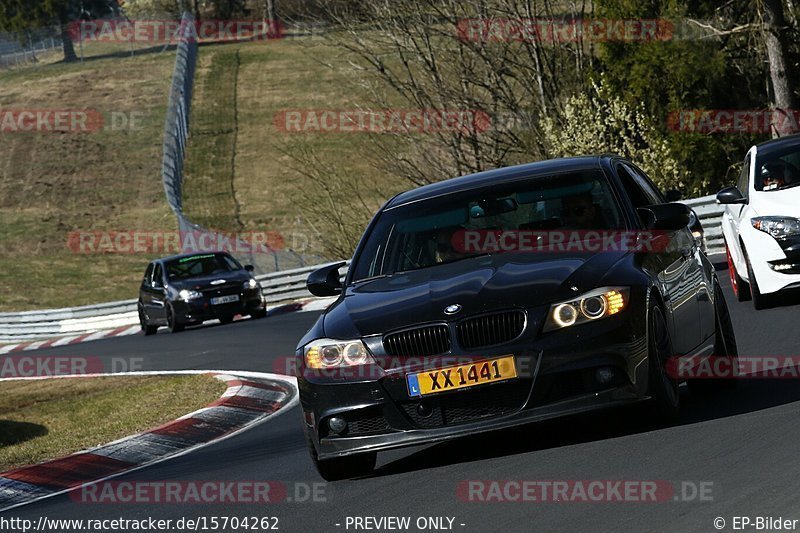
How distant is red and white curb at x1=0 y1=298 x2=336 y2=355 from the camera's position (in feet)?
94.9

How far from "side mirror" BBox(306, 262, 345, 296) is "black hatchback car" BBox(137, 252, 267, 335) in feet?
60.0

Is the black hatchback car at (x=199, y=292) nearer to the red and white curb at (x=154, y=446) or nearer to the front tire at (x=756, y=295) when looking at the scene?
the red and white curb at (x=154, y=446)

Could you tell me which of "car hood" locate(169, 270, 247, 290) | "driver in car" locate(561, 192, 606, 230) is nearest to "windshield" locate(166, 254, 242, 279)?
"car hood" locate(169, 270, 247, 290)

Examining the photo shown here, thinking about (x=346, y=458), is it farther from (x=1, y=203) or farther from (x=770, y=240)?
(x=1, y=203)

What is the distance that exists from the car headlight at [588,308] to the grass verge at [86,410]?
5133 mm

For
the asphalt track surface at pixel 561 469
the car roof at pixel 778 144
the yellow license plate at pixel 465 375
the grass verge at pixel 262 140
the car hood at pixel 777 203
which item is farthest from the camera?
the grass verge at pixel 262 140

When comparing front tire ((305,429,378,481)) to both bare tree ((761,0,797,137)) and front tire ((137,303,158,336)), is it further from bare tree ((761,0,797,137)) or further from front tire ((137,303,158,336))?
bare tree ((761,0,797,137))

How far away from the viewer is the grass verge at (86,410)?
1195 cm

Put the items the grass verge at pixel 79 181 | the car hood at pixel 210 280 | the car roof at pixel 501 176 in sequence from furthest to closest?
the grass verge at pixel 79 181 < the car hood at pixel 210 280 < the car roof at pixel 501 176

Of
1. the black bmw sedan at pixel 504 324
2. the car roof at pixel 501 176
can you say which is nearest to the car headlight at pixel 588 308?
the black bmw sedan at pixel 504 324

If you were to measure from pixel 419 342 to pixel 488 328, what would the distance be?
Result: 353 millimetres

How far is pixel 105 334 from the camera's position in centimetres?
3300

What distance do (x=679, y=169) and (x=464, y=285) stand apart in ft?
80.5

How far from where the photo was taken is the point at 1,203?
193 feet
